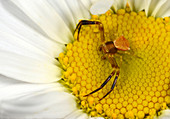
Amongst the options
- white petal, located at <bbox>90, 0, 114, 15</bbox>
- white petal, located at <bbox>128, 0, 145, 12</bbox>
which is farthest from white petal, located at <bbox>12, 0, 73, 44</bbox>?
white petal, located at <bbox>128, 0, 145, 12</bbox>

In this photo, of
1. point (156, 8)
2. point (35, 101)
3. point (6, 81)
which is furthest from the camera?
point (156, 8)

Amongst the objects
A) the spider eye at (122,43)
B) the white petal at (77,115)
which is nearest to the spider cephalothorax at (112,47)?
the spider eye at (122,43)

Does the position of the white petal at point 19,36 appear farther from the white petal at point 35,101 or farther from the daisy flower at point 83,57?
the white petal at point 35,101

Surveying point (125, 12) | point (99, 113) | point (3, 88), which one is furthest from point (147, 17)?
point (3, 88)

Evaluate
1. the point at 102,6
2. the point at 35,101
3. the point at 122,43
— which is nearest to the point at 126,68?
the point at 122,43

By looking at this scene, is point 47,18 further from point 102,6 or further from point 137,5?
point 137,5

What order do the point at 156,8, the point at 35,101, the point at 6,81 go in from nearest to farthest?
the point at 35,101 → the point at 6,81 → the point at 156,8

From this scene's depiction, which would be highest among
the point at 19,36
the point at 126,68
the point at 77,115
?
the point at 19,36
